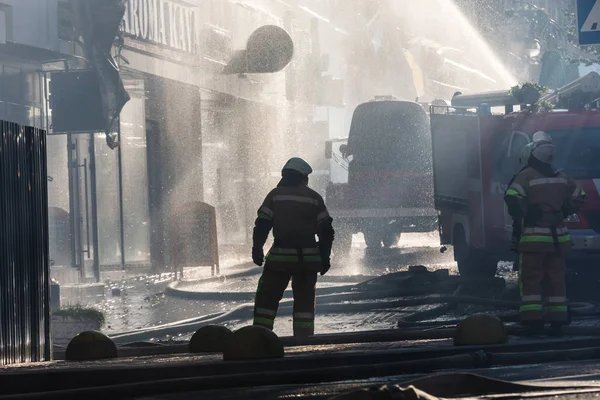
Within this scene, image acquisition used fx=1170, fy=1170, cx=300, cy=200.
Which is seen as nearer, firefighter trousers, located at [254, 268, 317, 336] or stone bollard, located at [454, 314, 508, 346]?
stone bollard, located at [454, 314, 508, 346]

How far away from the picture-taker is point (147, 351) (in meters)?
8.54

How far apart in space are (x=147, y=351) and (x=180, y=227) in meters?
11.2

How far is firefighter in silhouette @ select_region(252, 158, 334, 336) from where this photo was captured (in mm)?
9172

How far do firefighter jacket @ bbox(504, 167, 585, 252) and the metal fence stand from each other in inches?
151

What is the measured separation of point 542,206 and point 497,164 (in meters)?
4.59

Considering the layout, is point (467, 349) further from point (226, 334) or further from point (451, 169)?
point (451, 169)

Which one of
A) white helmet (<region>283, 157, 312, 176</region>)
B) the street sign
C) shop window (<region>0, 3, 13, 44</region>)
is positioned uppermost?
shop window (<region>0, 3, 13, 44</region>)

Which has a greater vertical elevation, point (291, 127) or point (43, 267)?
point (291, 127)

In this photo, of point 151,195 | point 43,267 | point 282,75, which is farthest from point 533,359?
point 282,75

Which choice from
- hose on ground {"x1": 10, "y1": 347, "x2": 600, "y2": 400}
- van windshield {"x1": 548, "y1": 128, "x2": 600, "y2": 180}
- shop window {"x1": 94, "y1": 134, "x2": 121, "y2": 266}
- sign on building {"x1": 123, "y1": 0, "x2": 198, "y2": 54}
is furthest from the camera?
shop window {"x1": 94, "y1": 134, "x2": 121, "y2": 266}

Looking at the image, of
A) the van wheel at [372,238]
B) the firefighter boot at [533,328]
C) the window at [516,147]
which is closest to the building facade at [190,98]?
the van wheel at [372,238]

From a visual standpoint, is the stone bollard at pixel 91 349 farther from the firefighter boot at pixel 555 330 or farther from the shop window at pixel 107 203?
the shop window at pixel 107 203

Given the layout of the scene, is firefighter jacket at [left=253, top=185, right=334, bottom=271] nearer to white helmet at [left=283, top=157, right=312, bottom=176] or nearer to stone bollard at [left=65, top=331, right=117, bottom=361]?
white helmet at [left=283, top=157, right=312, bottom=176]

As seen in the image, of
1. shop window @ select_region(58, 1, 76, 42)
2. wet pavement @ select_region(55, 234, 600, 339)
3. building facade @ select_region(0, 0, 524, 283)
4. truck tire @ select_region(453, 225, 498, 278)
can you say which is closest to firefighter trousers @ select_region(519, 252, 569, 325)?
wet pavement @ select_region(55, 234, 600, 339)
